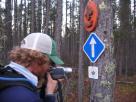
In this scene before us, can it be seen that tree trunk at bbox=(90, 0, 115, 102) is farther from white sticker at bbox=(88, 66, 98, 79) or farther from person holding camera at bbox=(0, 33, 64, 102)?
person holding camera at bbox=(0, 33, 64, 102)

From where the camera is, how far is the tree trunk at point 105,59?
6.79 metres

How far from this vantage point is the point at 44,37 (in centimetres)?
271

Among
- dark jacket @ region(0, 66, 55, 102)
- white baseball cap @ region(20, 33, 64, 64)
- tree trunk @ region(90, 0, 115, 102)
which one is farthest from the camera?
tree trunk @ region(90, 0, 115, 102)

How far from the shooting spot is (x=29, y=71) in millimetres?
2504

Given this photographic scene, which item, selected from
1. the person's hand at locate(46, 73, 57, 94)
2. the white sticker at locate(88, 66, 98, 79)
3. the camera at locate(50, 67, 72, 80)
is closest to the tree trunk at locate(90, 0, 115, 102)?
the white sticker at locate(88, 66, 98, 79)

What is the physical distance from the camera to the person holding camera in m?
2.27

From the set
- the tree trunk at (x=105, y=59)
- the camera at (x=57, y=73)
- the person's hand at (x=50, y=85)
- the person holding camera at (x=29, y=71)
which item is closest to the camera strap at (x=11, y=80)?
the person holding camera at (x=29, y=71)

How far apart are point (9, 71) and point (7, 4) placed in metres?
49.3

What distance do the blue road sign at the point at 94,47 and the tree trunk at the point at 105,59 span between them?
Answer: 64mm

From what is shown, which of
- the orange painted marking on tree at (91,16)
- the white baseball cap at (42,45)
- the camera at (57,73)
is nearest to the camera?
the white baseball cap at (42,45)

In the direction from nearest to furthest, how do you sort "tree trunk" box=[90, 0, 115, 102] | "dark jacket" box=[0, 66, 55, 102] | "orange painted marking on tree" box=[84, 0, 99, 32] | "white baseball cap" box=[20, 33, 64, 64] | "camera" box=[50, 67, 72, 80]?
"dark jacket" box=[0, 66, 55, 102] < "white baseball cap" box=[20, 33, 64, 64] < "camera" box=[50, 67, 72, 80] < "tree trunk" box=[90, 0, 115, 102] < "orange painted marking on tree" box=[84, 0, 99, 32]

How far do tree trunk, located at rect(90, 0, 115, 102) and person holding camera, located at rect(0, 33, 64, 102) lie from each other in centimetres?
408

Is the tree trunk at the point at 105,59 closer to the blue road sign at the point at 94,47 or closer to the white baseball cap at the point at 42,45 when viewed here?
the blue road sign at the point at 94,47

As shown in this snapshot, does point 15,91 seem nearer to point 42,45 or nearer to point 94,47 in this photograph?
point 42,45
